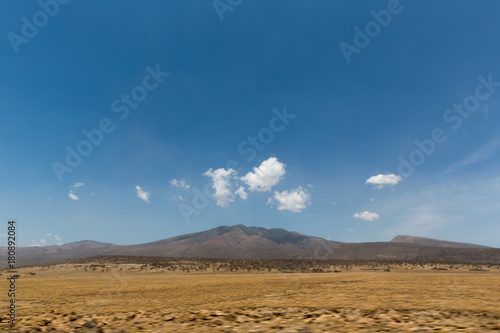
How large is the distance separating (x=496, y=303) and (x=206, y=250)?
547 feet

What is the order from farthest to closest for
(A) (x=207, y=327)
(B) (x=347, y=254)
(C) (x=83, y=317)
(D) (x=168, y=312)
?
(B) (x=347, y=254) < (D) (x=168, y=312) < (C) (x=83, y=317) < (A) (x=207, y=327)

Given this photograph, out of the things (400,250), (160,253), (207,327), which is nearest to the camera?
(207,327)

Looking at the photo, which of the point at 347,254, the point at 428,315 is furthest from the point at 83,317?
the point at 347,254

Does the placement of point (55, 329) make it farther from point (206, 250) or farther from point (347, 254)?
point (206, 250)

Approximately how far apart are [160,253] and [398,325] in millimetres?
190624

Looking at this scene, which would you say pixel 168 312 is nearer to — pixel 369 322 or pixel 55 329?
pixel 55 329

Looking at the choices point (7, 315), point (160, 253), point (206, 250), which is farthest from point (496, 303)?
point (160, 253)

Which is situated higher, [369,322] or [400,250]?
[369,322]

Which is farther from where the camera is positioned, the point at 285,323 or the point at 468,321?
the point at 285,323

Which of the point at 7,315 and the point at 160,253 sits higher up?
Result: the point at 7,315

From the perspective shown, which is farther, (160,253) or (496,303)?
(160,253)

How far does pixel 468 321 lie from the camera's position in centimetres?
858

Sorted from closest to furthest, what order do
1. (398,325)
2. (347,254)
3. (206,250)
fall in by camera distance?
(398,325), (347,254), (206,250)

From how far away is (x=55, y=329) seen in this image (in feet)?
29.7
